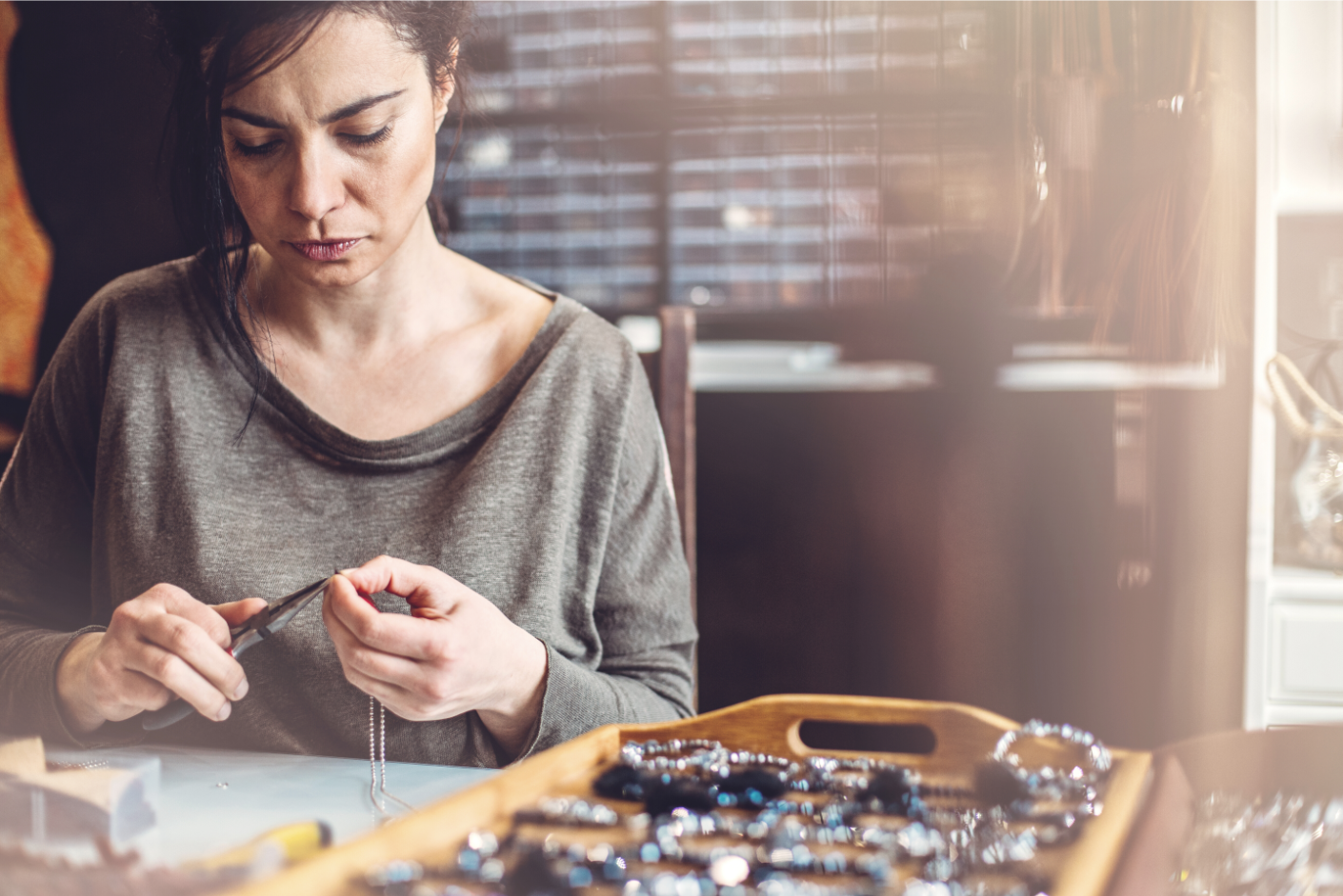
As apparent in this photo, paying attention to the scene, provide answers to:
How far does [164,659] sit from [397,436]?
17 cm

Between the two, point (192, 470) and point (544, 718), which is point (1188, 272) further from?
point (192, 470)

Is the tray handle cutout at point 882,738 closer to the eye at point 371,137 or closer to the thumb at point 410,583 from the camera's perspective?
the thumb at point 410,583

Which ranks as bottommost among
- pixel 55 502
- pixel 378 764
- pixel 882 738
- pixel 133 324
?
pixel 882 738

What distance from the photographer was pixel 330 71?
494mm

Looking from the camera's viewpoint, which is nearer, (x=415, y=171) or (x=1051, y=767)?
(x=1051, y=767)

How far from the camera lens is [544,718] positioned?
1.65ft

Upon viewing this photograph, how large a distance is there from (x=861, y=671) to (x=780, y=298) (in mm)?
315

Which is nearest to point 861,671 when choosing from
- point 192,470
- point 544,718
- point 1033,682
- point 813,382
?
point 1033,682

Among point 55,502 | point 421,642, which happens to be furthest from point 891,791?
point 55,502

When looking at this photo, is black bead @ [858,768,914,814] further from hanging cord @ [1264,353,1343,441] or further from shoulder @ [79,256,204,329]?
shoulder @ [79,256,204,329]

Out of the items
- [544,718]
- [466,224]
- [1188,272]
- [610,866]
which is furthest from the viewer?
[466,224]

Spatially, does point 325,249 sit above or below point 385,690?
above

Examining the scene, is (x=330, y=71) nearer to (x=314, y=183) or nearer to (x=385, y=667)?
(x=314, y=183)

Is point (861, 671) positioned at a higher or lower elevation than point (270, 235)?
lower
